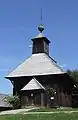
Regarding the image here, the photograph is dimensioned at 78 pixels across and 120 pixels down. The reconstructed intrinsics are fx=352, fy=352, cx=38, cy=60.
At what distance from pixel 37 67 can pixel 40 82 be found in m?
2.65

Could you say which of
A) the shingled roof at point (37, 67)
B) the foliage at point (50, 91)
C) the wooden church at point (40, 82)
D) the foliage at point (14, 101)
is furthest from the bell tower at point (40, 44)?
the foliage at point (14, 101)

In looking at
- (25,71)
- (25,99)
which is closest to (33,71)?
(25,71)

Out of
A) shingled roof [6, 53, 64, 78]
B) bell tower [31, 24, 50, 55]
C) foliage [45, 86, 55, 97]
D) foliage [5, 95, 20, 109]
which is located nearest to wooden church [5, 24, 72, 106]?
shingled roof [6, 53, 64, 78]

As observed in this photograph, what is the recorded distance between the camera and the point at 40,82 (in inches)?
1784

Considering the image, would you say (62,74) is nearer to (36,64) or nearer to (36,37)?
(36,64)

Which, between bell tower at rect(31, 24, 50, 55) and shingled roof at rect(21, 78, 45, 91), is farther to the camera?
bell tower at rect(31, 24, 50, 55)

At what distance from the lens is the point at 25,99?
44.2 metres

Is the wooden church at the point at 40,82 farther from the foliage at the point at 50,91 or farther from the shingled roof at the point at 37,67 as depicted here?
the foliage at the point at 50,91

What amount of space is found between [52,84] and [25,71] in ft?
14.4

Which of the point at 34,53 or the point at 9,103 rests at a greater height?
the point at 34,53

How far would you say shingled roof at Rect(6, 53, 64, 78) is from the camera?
4534cm

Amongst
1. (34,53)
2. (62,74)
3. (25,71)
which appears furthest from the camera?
(34,53)

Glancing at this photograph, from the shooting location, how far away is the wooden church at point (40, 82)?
43.6 m

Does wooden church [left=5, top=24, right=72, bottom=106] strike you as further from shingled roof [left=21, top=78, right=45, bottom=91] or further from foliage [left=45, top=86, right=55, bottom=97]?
foliage [left=45, top=86, right=55, bottom=97]
